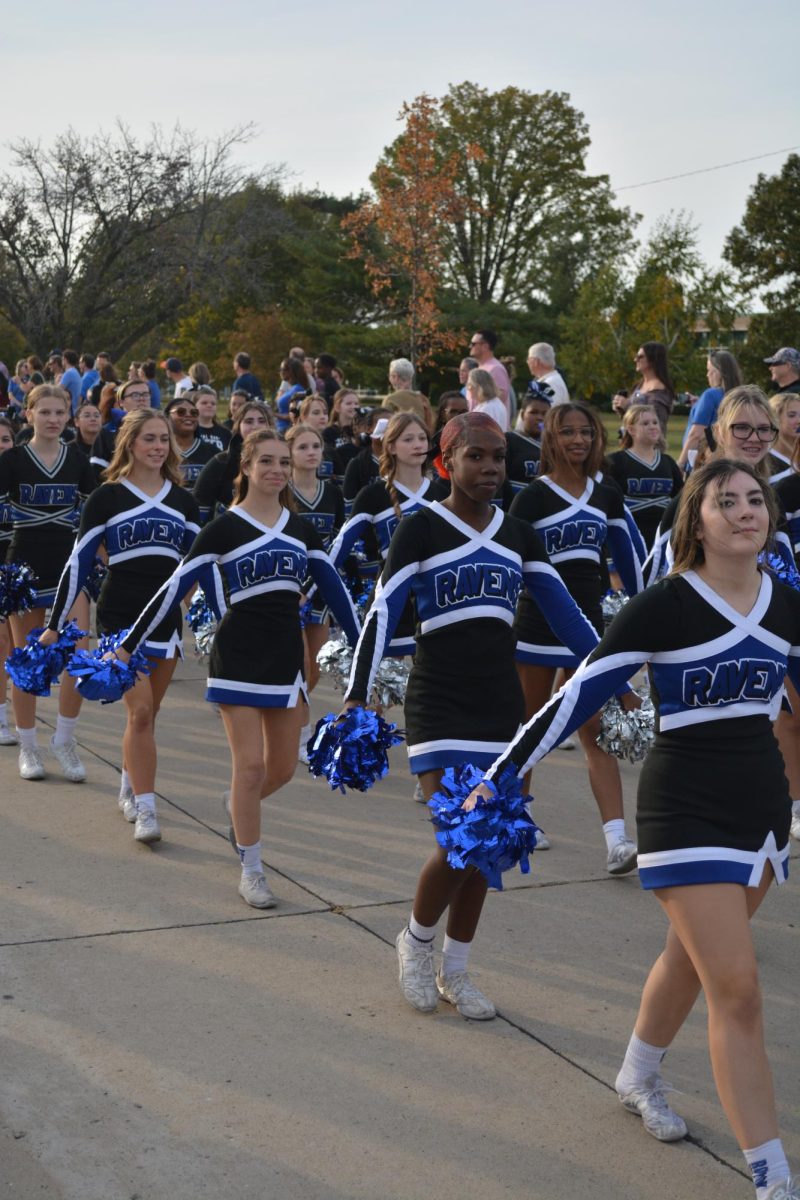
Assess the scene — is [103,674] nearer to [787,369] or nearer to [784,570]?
[784,570]

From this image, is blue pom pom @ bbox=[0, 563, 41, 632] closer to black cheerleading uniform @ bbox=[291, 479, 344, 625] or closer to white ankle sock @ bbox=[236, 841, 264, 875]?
black cheerleading uniform @ bbox=[291, 479, 344, 625]

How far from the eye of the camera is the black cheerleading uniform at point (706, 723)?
3.49 m

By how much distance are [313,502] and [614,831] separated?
2956mm

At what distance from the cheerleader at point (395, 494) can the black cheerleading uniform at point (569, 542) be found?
107 centimetres

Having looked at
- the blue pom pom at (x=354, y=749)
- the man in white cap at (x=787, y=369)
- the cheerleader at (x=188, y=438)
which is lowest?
the blue pom pom at (x=354, y=749)

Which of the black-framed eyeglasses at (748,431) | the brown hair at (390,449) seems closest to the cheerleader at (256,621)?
the brown hair at (390,449)

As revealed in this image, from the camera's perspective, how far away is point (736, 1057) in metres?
3.31

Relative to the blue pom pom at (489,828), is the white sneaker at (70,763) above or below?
below

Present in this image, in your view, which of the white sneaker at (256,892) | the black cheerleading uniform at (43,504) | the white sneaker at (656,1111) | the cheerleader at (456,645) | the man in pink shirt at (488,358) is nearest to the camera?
the white sneaker at (656,1111)

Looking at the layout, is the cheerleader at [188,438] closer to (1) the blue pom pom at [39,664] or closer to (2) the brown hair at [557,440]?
(1) the blue pom pom at [39,664]

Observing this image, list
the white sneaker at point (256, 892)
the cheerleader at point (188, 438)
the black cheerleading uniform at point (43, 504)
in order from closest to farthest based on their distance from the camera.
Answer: the white sneaker at point (256, 892) < the black cheerleading uniform at point (43, 504) < the cheerleader at point (188, 438)

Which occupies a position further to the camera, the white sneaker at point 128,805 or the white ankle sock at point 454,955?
the white sneaker at point 128,805

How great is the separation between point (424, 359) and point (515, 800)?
3884 centimetres

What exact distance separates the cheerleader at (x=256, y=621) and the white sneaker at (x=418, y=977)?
1.06m
